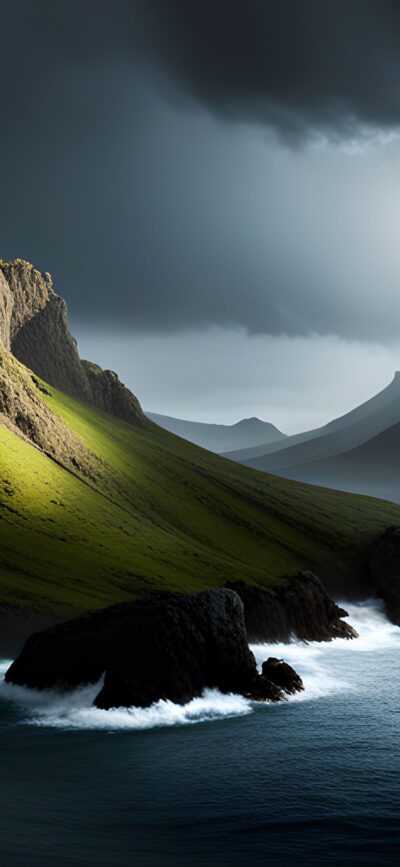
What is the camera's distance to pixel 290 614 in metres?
140

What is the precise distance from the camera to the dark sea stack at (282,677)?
8406 cm

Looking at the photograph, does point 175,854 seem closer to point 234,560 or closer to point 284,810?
point 284,810

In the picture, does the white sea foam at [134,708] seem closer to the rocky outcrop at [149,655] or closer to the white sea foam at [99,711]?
the white sea foam at [99,711]

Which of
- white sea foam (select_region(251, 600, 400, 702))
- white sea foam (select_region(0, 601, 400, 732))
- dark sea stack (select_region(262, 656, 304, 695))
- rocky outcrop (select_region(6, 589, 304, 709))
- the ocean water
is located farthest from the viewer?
white sea foam (select_region(251, 600, 400, 702))

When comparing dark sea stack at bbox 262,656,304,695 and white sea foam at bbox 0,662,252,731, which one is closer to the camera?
white sea foam at bbox 0,662,252,731

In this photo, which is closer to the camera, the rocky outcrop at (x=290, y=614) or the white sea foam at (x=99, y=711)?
the white sea foam at (x=99, y=711)

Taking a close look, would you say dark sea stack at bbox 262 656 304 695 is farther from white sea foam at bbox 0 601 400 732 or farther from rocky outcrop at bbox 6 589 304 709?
rocky outcrop at bbox 6 589 304 709

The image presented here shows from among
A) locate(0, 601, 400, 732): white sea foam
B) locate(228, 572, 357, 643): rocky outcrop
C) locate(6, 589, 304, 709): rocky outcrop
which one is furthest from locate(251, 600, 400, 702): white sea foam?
locate(6, 589, 304, 709): rocky outcrop

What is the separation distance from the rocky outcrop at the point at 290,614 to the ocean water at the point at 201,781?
46.4m

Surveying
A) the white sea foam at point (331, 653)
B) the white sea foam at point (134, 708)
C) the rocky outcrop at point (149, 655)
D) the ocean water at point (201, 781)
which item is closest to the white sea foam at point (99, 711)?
the white sea foam at point (134, 708)

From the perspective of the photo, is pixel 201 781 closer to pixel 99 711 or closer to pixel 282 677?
pixel 99 711

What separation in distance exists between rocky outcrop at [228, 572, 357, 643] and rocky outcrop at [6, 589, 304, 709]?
4276 centimetres

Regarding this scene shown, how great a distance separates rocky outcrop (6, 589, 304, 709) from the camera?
72.8 metres

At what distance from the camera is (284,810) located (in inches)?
1831
